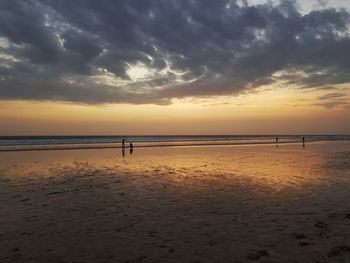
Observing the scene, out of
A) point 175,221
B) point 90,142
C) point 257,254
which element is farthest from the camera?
point 90,142

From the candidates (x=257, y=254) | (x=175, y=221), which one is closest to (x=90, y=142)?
(x=175, y=221)

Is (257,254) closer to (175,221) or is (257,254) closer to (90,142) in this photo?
(175,221)

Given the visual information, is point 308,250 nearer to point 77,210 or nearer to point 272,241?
point 272,241

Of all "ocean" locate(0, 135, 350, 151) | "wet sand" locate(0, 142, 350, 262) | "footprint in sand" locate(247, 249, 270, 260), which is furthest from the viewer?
"ocean" locate(0, 135, 350, 151)

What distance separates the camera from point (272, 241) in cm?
820

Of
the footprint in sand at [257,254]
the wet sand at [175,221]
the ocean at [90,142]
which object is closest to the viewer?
the footprint in sand at [257,254]

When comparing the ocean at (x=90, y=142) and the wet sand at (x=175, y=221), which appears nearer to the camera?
the wet sand at (x=175, y=221)

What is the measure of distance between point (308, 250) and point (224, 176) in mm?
12660

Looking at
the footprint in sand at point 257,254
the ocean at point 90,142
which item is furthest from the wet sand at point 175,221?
the ocean at point 90,142

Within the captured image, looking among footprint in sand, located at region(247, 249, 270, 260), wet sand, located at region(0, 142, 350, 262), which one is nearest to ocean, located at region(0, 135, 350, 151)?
wet sand, located at region(0, 142, 350, 262)

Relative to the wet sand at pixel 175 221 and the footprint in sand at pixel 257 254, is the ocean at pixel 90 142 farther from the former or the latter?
the footprint in sand at pixel 257 254

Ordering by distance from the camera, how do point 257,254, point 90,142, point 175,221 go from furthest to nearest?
point 90,142
point 175,221
point 257,254

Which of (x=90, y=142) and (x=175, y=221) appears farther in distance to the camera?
(x=90, y=142)

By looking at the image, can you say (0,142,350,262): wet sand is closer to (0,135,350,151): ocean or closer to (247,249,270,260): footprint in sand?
(247,249,270,260): footprint in sand
